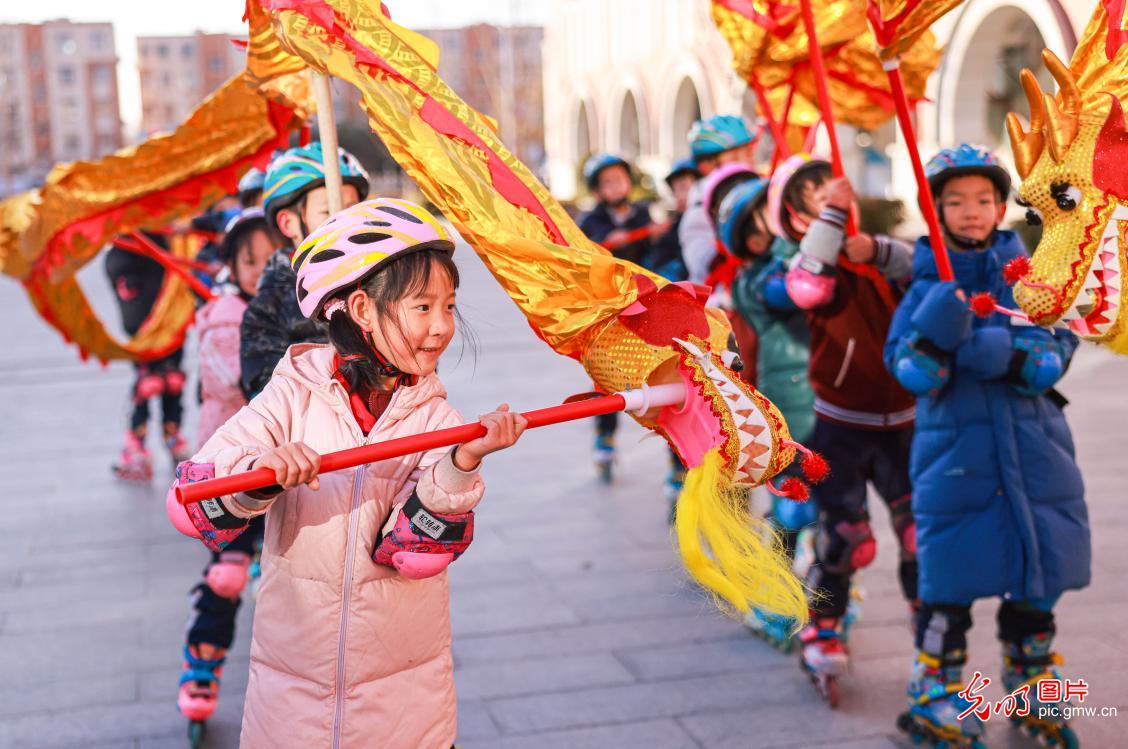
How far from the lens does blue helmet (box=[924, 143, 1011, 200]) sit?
3.71m

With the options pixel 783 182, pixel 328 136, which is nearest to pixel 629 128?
pixel 783 182

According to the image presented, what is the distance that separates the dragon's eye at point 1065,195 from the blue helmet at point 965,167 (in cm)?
72

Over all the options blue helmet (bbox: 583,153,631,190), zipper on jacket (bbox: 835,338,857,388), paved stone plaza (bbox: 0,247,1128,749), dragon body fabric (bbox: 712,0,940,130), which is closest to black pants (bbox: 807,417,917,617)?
zipper on jacket (bbox: 835,338,857,388)

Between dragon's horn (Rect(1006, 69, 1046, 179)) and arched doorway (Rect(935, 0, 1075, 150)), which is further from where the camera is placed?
arched doorway (Rect(935, 0, 1075, 150))

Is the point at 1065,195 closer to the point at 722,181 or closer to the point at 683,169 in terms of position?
the point at 722,181

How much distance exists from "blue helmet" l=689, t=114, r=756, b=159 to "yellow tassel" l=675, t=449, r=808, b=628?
14.5ft

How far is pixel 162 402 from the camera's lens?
319 inches

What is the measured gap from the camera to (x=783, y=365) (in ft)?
16.6

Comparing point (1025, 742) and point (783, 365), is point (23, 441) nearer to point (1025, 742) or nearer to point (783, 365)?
point (783, 365)

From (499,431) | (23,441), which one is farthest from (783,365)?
(23,441)

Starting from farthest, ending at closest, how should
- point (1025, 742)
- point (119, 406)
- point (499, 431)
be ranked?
point (119, 406), point (1025, 742), point (499, 431)

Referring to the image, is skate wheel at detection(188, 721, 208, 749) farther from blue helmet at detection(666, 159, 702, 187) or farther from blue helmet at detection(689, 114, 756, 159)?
blue helmet at detection(666, 159, 702, 187)

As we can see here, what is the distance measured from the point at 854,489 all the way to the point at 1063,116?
1693mm

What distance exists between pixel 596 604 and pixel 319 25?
10.2 feet
